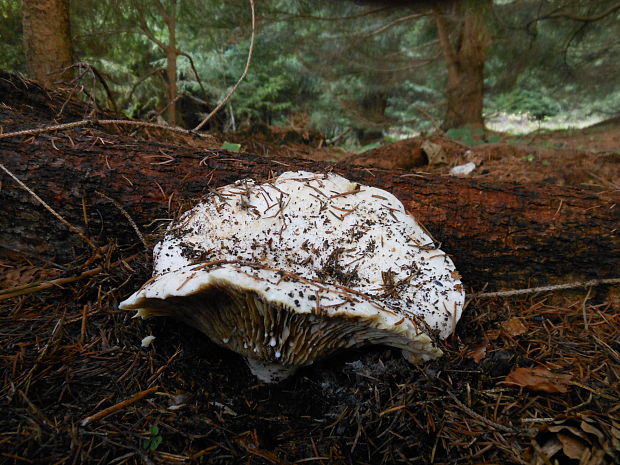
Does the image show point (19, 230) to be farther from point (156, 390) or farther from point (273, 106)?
point (273, 106)

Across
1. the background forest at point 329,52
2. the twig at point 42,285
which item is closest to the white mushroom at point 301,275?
the twig at point 42,285

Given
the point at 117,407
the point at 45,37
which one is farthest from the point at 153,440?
the point at 45,37

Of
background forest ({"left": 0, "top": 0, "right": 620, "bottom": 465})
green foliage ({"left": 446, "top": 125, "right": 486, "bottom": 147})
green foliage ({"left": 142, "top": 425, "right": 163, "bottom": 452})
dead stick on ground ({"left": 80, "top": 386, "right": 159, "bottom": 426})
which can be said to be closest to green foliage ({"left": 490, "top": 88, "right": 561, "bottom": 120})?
green foliage ({"left": 446, "top": 125, "right": 486, "bottom": 147})

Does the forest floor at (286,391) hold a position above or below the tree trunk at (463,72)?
below

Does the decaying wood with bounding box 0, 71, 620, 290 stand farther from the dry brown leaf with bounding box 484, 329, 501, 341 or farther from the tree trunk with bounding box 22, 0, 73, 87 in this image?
the tree trunk with bounding box 22, 0, 73, 87

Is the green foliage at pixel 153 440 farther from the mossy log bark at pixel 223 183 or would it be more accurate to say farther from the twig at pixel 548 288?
the twig at pixel 548 288

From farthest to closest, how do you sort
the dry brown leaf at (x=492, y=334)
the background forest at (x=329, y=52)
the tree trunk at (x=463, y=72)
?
the tree trunk at (x=463, y=72) < the background forest at (x=329, y=52) < the dry brown leaf at (x=492, y=334)
